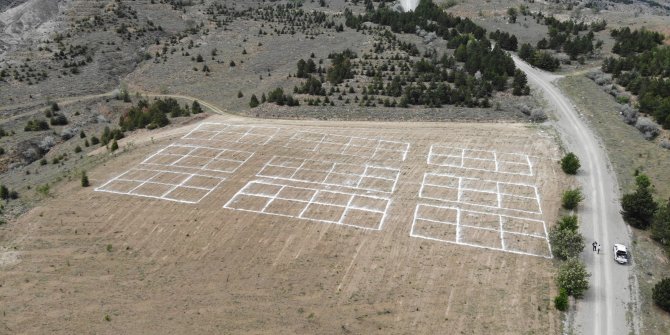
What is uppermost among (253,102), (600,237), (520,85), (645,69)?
(645,69)

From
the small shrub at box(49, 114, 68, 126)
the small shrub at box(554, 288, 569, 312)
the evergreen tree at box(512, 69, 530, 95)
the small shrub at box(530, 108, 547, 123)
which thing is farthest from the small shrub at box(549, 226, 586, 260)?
the small shrub at box(49, 114, 68, 126)

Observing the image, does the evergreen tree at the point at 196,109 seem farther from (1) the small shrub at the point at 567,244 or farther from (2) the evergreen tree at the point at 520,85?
(1) the small shrub at the point at 567,244

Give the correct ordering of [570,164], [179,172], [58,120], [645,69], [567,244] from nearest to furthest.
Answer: [567,244] < [570,164] < [179,172] < [58,120] < [645,69]

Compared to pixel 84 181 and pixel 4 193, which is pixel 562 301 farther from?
pixel 4 193

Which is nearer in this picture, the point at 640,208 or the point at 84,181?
→ the point at 640,208

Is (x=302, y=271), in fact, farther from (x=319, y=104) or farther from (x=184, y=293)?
(x=319, y=104)

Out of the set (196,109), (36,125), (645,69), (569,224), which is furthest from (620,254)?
(36,125)
